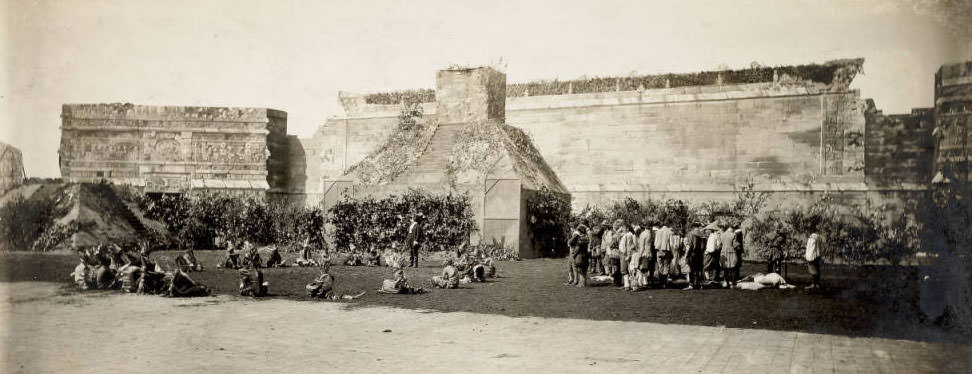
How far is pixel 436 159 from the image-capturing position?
16.8 meters

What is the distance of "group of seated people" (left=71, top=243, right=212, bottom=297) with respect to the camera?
10.3 metres

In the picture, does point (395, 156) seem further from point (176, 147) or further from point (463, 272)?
point (176, 147)

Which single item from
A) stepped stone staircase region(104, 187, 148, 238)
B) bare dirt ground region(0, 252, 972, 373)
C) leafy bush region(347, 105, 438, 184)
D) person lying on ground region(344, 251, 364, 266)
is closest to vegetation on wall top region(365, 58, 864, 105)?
leafy bush region(347, 105, 438, 184)

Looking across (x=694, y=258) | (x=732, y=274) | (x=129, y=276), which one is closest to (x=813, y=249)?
(x=732, y=274)

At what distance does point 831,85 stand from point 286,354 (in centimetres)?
1652

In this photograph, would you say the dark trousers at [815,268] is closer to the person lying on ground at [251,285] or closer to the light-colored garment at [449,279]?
the light-colored garment at [449,279]

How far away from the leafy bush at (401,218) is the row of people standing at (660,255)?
13.6ft

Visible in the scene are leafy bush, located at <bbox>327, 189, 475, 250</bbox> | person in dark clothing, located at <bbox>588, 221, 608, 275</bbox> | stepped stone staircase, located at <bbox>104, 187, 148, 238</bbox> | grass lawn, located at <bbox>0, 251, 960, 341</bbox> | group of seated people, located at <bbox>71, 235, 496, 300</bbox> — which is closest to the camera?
grass lawn, located at <bbox>0, 251, 960, 341</bbox>

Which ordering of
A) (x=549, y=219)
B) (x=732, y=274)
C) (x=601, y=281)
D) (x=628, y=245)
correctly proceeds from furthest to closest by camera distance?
(x=549, y=219) < (x=601, y=281) < (x=732, y=274) < (x=628, y=245)

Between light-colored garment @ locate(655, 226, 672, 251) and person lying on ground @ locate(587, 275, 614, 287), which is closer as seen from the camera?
light-colored garment @ locate(655, 226, 672, 251)

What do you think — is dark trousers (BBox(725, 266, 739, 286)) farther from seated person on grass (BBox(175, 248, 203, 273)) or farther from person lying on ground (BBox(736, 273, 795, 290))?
seated person on grass (BBox(175, 248, 203, 273))

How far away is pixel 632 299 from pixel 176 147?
1772 cm

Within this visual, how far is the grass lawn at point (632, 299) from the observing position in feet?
27.1

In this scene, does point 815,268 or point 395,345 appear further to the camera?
point 815,268
